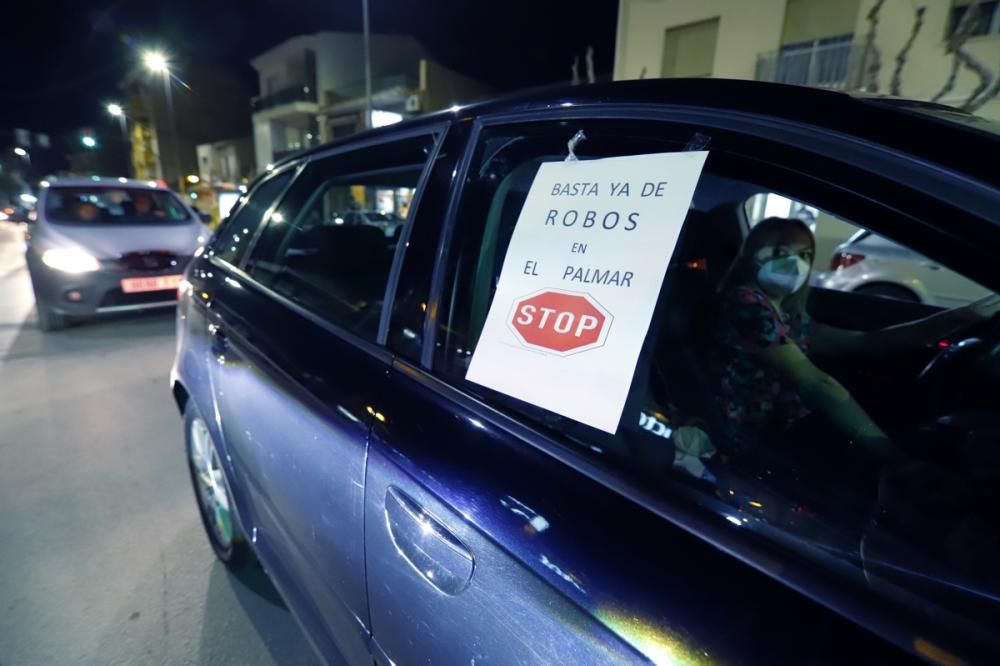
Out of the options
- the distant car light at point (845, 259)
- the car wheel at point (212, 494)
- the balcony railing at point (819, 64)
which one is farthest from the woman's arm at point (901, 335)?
the balcony railing at point (819, 64)

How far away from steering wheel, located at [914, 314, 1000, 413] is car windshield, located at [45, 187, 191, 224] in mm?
6823

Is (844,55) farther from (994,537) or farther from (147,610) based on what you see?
(147,610)

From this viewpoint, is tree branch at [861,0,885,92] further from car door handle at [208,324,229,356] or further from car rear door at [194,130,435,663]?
car door handle at [208,324,229,356]

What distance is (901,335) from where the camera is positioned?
1.81 metres

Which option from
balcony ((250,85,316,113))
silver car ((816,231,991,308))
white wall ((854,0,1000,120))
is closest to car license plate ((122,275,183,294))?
silver car ((816,231,991,308))

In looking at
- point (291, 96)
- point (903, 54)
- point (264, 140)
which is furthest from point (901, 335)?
point (264, 140)

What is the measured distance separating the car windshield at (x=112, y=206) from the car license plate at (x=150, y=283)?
842mm

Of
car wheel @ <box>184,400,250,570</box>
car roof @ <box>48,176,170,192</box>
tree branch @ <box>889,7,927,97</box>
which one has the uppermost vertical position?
tree branch @ <box>889,7,927,97</box>

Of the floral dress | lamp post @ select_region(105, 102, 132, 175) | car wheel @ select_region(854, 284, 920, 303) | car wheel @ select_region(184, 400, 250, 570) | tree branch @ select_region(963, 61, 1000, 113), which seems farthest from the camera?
lamp post @ select_region(105, 102, 132, 175)

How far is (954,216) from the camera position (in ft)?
1.88

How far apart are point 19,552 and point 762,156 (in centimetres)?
318

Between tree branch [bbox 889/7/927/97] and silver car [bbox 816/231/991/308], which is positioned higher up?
tree branch [bbox 889/7/927/97]

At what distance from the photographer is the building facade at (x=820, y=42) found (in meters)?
8.17

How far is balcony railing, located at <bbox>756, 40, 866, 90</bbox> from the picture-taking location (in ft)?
29.9
